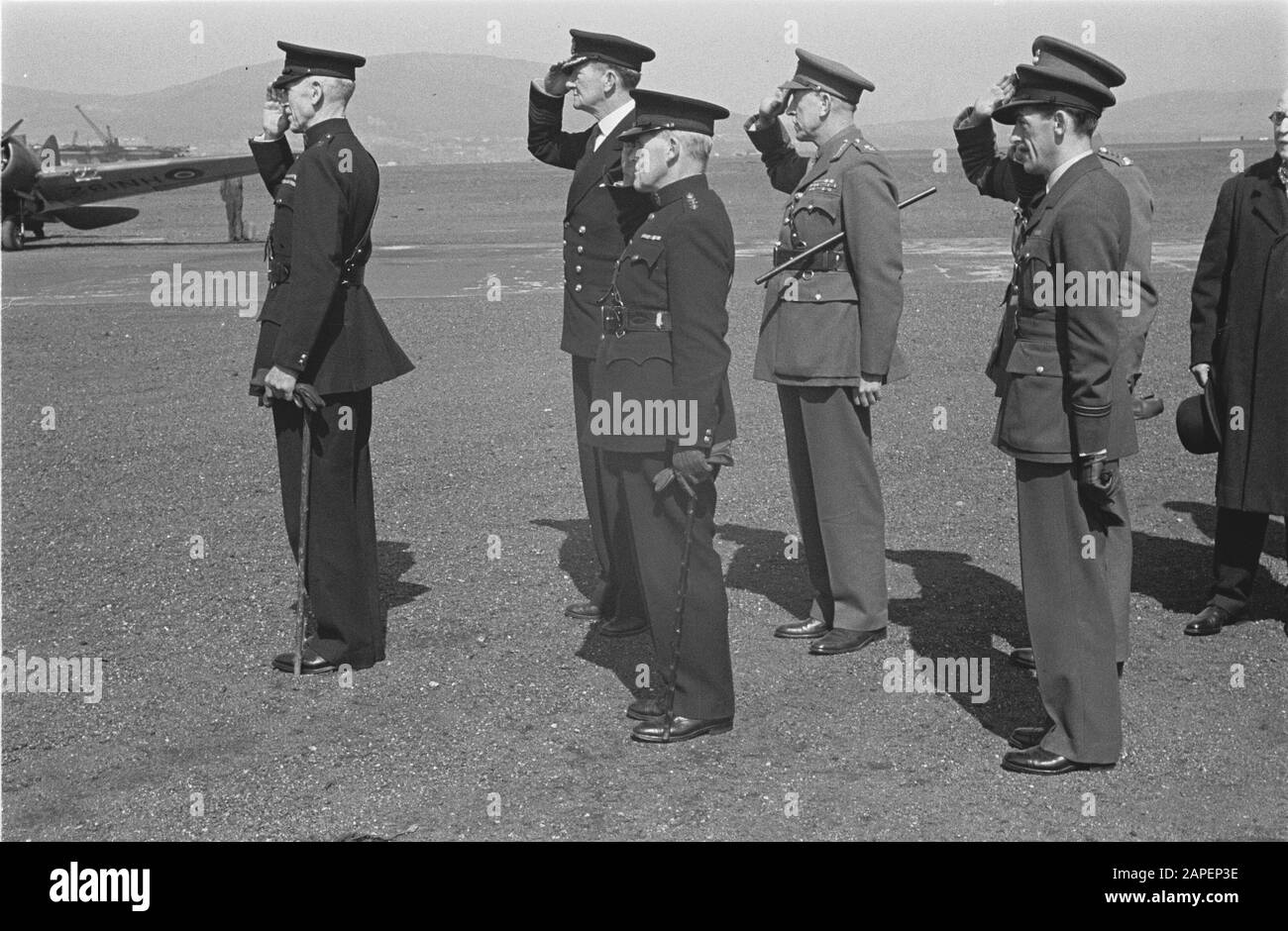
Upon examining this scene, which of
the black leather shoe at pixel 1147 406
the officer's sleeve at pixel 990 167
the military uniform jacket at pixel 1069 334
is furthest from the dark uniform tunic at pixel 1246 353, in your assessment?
the military uniform jacket at pixel 1069 334

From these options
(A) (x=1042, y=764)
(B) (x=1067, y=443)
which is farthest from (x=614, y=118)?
(A) (x=1042, y=764)

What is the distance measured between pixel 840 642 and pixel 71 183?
1248 inches

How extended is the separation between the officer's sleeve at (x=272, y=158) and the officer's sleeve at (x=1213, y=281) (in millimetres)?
4095

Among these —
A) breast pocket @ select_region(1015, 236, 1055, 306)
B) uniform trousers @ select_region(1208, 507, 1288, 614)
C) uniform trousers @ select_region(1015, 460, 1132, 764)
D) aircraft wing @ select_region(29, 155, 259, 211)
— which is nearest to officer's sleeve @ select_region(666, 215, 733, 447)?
breast pocket @ select_region(1015, 236, 1055, 306)

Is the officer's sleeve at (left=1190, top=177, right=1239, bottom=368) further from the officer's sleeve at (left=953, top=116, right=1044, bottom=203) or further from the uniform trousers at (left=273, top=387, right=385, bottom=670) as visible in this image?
the uniform trousers at (left=273, top=387, right=385, bottom=670)

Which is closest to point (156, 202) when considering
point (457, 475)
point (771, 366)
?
point (457, 475)

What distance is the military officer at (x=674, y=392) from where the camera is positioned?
527cm

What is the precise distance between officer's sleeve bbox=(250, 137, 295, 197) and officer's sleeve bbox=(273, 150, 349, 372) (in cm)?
40

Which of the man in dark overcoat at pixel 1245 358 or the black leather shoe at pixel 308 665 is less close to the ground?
the man in dark overcoat at pixel 1245 358

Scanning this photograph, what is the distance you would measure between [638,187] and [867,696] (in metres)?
2.23

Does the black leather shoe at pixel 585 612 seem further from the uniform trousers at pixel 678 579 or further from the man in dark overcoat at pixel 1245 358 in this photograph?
the man in dark overcoat at pixel 1245 358

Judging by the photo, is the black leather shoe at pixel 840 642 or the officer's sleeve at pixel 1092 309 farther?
the black leather shoe at pixel 840 642

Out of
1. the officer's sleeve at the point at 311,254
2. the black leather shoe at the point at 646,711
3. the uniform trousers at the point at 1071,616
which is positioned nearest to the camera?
the uniform trousers at the point at 1071,616

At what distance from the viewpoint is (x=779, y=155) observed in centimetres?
689
